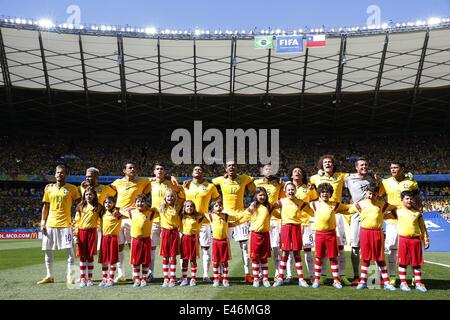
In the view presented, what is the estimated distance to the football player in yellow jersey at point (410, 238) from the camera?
21.9ft

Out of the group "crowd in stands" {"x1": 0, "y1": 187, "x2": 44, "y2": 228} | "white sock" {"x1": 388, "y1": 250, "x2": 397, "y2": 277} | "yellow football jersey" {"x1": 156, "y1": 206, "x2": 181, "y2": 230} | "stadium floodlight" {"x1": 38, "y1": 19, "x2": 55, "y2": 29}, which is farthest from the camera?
"crowd in stands" {"x1": 0, "y1": 187, "x2": 44, "y2": 228}

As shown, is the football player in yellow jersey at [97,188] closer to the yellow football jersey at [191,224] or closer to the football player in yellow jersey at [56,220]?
the football player in yellow jersey at [56,220]

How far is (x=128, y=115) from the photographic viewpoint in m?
33.6

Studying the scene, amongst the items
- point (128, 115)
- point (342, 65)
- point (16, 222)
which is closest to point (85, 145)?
point (128, 115)

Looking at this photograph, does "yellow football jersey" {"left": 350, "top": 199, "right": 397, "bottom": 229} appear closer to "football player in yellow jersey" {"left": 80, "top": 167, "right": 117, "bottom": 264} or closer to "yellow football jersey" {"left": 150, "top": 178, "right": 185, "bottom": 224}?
"yellow football jersey" {"left": 150, "top": 178, "right": 185, "bottom": 224}

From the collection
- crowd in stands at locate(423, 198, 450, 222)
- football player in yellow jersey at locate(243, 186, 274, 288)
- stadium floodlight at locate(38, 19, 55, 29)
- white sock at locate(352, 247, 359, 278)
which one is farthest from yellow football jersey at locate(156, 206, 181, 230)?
crowd in stands at locate(423, 198, 450, 222)

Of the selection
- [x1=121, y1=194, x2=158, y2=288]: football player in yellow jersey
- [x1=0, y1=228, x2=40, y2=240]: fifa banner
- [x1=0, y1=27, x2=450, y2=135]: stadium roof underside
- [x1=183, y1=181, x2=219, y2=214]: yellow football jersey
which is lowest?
[x1=0, y1=228, x2=40, y2=240]: fifa banner

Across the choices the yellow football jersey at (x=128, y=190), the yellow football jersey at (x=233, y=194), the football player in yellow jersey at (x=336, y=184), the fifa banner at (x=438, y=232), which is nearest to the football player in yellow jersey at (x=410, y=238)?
the football player in yellow jersey at (x=336, y=184)

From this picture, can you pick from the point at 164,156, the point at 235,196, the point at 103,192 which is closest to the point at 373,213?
the point at 235,196

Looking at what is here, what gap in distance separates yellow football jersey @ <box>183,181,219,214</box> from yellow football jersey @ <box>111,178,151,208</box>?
89cm

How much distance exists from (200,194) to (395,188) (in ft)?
11.9

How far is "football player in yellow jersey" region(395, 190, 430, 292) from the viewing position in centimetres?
666
